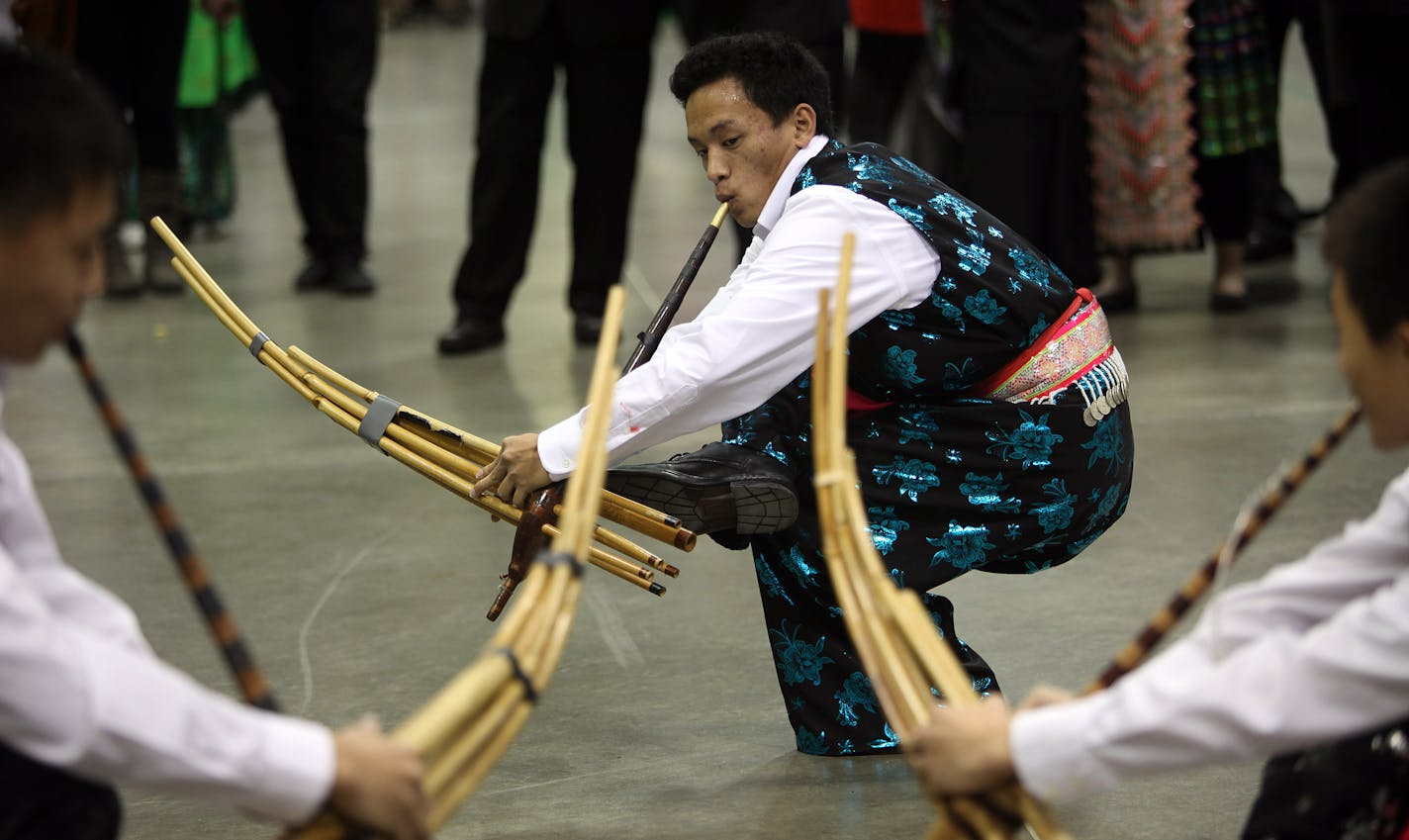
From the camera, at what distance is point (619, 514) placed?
2186 millimetres

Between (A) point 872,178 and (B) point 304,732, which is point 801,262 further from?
(B) point 304,732

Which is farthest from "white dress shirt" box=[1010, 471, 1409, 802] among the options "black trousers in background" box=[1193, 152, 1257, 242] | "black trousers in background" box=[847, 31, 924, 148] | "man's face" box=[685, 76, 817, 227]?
"black trousers in background" box=[847, 31, 924, 148]

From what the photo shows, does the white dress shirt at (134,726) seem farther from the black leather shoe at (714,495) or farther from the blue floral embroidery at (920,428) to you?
the blue floral embroidery at (920,428)

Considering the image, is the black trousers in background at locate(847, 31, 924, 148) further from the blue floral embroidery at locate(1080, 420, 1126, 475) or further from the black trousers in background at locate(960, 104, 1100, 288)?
the blue floral embroidery at locate(1080, 420, 1126, 475)

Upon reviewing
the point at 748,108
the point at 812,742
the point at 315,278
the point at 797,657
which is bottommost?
the point at 315,278

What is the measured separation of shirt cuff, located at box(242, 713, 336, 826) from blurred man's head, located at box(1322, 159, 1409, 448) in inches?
34.4

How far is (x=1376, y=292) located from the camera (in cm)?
140

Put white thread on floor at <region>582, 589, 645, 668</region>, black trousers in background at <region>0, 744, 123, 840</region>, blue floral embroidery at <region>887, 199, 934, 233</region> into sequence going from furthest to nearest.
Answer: white thread on floor at <region>582, 589, 645, 668</region>
blue floral embroidery at <region>887, 199, 934, 233</region>
black trousers in background at <region>0, 744, 123, 840</region>

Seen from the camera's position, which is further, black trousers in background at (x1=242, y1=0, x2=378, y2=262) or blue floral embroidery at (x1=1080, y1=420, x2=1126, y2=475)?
black trousers in background at (x1=242, y1=0, x2=378, y2=262)

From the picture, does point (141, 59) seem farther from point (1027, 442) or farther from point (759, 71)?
point (1027, 442)

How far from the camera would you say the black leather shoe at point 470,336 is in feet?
15.4

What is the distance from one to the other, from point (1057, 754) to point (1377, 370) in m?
0.40

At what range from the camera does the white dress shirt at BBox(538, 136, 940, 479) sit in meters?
2.11

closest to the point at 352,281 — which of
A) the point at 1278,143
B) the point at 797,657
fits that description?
the point at 1278,143
